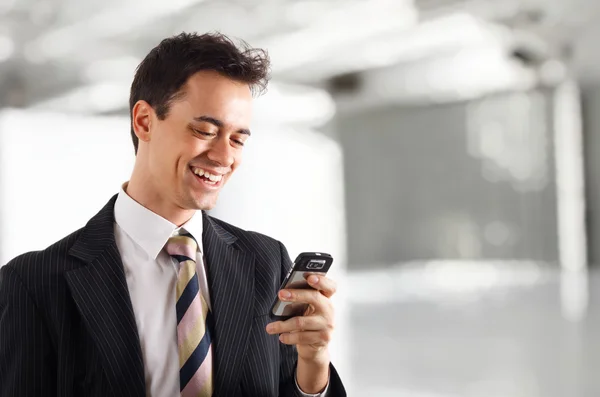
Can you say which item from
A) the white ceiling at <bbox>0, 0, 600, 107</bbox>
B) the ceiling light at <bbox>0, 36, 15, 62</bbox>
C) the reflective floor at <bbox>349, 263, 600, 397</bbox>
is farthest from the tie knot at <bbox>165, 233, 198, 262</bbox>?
the ceiling light at <bbox>0, 36, 15, 62</bbox>

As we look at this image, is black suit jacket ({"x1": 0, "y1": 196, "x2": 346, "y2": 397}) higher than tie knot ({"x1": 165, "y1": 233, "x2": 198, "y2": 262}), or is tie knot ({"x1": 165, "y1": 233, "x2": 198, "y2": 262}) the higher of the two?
tie knot ({"x1": 165, "y1": 233, "x2": 198, "y2": 262})

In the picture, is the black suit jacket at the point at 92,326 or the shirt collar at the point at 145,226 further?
the shirt collar at the point at 145,226

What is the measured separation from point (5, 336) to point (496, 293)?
517 inches

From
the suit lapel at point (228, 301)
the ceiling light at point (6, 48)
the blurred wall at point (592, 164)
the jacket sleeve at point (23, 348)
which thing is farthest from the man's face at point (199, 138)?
the blurred wall at point (592, 164)

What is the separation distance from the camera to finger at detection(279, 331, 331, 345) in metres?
1.35

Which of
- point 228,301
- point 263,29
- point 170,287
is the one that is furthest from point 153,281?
point 263,29

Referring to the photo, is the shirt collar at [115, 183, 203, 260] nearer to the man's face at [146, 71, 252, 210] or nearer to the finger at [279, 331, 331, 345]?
the man's face at [146, 71, 252, 210]

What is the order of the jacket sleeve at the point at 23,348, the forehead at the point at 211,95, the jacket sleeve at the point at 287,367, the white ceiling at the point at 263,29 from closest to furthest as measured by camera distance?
1. the jacket sleeve at the point at 23,348
2. the forehead at the point at 211,95
3. the jacket sleeve at the point at 287,367
4. the white ceiling at the point at 263,29

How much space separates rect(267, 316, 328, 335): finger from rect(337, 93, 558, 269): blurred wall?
18.8 m

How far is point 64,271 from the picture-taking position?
52.9 inches

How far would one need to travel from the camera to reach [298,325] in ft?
4.38

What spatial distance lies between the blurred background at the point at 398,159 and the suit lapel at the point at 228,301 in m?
3.75

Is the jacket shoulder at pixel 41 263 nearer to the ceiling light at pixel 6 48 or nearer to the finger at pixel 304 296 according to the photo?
the finger at pixel 304 296

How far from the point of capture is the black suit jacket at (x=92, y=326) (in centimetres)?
129
